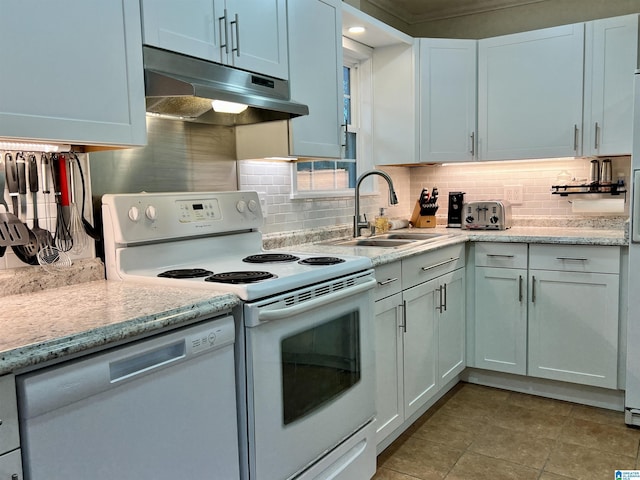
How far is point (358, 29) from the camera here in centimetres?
322

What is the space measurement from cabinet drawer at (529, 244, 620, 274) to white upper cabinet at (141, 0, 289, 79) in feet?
6.00

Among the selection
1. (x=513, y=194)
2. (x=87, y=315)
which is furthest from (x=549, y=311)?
(x=87, y=315)

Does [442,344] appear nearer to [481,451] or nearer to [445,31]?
[481,451]

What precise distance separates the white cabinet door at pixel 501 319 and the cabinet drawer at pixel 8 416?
110 inches

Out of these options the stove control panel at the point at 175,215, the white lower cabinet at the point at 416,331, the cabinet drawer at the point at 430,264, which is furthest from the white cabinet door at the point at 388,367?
the stove control panel at the point at 175,215

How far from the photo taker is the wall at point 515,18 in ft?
11.6

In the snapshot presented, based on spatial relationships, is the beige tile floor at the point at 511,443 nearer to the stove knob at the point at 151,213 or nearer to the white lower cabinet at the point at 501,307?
the white lower cabinet at the point at 501,307

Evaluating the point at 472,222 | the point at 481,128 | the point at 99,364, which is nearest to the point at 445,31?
the point at 481,128

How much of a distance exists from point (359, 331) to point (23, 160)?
135cm

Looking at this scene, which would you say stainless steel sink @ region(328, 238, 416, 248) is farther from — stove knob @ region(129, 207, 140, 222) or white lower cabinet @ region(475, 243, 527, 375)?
stove knob @ region(129, 207, 140, 222)

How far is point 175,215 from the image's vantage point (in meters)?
2.12

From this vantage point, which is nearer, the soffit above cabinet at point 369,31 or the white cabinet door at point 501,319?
the soffit above cabinet at point 369,31

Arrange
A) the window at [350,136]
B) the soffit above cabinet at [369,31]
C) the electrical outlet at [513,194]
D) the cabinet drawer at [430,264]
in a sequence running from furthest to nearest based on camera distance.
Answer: the electrical outlet at [513,194]
the window at [350,136]
the soffit above cabinet at [369,31]
the cabinet drawer at [430,264]

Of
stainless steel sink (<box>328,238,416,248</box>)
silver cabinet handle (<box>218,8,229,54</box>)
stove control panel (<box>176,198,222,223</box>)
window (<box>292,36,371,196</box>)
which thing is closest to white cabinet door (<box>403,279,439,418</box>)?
stainless steel sink (<box>328,238,416,248</box>)
